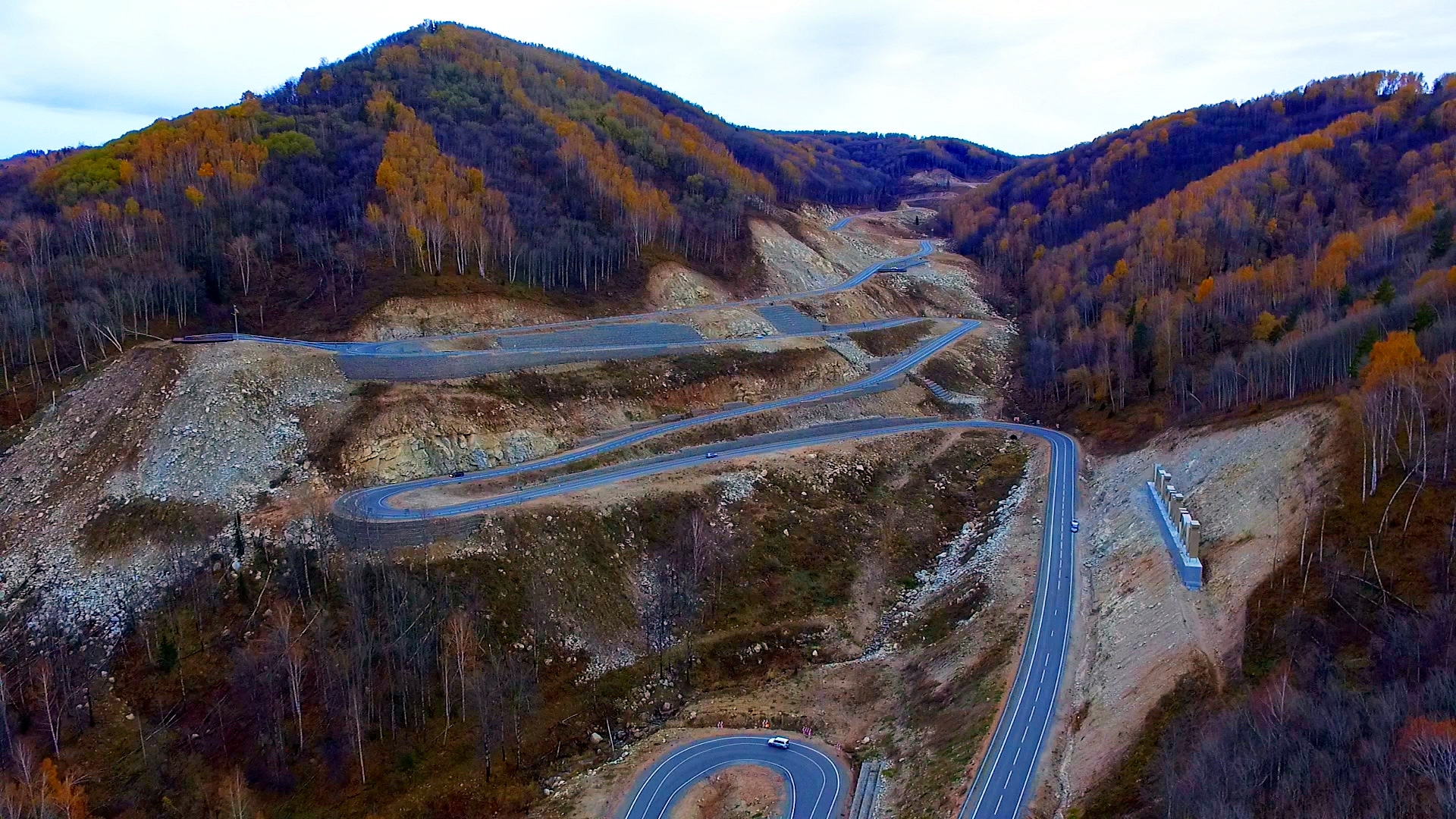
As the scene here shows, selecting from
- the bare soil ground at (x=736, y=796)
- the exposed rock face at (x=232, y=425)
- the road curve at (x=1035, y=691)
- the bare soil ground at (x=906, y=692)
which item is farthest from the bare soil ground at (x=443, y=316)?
the road curve at (x=1035, y=691)

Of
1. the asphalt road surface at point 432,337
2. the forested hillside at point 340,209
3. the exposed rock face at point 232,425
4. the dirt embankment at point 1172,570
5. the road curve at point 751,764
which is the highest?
the forested hillside at point 340,209

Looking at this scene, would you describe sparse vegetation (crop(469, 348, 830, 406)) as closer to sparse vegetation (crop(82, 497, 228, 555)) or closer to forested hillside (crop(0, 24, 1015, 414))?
forested hillside (crop(0, 24, 1015, 414))

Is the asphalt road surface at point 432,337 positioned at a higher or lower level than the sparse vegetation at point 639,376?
higher

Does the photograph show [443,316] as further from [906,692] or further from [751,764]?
[906,692]

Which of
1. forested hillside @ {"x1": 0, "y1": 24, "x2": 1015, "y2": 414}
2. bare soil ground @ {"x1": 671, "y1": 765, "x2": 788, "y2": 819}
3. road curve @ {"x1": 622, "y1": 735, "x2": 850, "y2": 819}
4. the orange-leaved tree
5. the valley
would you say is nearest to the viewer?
the valley

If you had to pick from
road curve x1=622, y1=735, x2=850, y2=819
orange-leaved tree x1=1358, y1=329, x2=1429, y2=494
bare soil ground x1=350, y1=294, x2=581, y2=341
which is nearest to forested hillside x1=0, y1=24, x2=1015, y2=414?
bare soil ground x1=350, y1=294, x2=581, y2=341

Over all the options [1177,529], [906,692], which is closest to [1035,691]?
[906,692]

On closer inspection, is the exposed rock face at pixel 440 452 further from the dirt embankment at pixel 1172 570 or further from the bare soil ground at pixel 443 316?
the dirt embankment at pixel 1172 570
